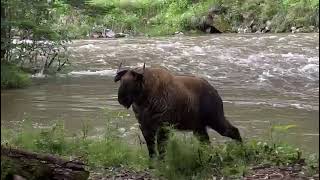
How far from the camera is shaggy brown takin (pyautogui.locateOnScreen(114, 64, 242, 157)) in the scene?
7176 millimetres

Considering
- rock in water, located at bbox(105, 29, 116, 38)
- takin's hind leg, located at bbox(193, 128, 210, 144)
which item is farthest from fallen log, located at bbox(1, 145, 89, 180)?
rock in water, located at bbox(105, 29, 116, 38)

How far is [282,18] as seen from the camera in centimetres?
3006

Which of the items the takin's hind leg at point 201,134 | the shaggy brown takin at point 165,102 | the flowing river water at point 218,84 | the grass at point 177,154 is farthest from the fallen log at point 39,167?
the flowing river water at point 218,84

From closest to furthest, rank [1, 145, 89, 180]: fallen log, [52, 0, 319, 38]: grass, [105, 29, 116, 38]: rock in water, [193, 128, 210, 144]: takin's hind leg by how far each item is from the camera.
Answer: [1, 145, 89, 180]: fallen log, [193, 128, 210, 144]: takin's hind leg, [52, 0, 319, 38]: grass, [105, 29, 116, 38]: rock in water

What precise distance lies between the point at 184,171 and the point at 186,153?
18 cm

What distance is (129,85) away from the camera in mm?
7121

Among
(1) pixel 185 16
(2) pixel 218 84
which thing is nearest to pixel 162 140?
(2) pixel 218 84

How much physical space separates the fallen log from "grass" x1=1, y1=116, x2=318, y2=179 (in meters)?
1.03

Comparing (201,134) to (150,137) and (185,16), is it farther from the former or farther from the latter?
(185,16)

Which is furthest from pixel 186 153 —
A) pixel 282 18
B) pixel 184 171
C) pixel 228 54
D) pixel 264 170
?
pixel 282 18

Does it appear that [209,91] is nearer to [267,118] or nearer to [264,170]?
[264,170]

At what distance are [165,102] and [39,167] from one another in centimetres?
240

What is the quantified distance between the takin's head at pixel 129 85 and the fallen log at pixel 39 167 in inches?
63.1

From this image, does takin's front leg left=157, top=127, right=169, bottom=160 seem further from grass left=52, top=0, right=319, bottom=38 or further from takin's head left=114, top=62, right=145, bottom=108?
grass left=52, top=0, right=319, bottom=38
